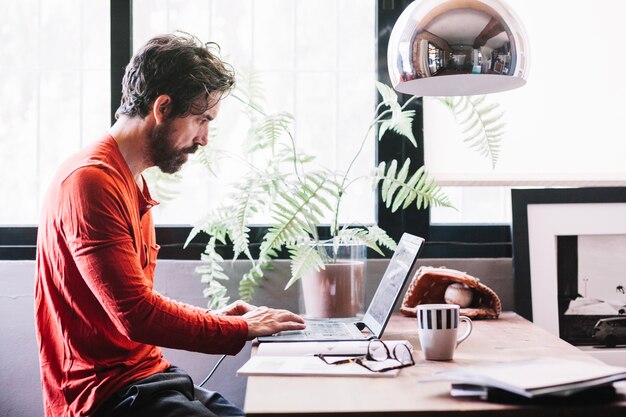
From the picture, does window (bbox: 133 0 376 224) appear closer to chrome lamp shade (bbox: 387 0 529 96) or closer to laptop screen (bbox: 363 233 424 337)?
laptop screen (bbox: 363 233 424 337)

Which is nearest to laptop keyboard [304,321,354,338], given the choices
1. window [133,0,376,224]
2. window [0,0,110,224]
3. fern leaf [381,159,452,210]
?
fern leaf [381,159,452,210]

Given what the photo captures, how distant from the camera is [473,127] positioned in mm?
2484

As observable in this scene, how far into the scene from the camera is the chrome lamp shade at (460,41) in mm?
1516

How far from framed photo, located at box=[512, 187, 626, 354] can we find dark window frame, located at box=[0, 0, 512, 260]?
257 mm

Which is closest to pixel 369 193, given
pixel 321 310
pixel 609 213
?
pixel 321 310

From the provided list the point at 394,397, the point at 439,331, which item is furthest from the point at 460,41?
the point at 394,397

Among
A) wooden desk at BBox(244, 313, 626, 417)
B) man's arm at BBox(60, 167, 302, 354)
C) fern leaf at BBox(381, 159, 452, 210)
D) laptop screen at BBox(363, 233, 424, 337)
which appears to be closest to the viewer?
wooden desk at BBox(244, 313, 626, 417)

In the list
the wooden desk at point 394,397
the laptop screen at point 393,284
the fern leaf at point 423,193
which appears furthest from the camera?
the fern leaf at point 423,193

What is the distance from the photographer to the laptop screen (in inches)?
74.3

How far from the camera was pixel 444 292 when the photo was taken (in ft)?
7.80

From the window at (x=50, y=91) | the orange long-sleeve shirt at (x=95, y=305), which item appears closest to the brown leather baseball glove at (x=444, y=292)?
the orange long-sleeve shirt at (x=95, y=305)

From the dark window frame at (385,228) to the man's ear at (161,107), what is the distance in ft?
2.67

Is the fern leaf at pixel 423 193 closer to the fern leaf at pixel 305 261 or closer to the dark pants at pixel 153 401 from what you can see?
the fern leaf at pixel 305 261

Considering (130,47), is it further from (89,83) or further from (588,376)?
(588,376)
